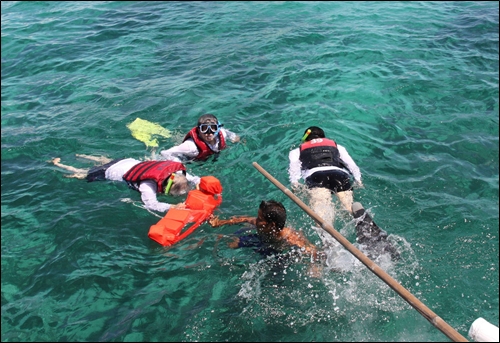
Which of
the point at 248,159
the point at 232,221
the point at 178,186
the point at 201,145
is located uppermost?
the point at 201,145

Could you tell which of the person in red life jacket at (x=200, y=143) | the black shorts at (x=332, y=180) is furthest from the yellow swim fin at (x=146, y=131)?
the black shorts at (x=332, y=180)

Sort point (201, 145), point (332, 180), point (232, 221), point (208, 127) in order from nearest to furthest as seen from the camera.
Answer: point (232, 221)
point (332, 180)
point (208, 127)
point (201, 145)

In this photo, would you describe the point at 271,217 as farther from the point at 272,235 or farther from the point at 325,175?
the point at 325,175

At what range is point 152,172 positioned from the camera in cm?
614

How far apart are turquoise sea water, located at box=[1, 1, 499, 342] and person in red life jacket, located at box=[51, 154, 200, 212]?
0.27 m

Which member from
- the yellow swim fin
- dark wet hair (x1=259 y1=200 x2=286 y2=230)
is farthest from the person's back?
the yellow swim fin

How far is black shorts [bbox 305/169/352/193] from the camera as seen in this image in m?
6.02

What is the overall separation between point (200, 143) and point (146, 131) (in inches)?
64.9

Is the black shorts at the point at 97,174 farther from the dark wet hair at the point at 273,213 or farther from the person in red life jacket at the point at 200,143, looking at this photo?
the dark wet hair at the point at 273,213

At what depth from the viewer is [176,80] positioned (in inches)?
406

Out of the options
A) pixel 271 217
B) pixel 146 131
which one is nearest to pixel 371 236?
pixel 271 217

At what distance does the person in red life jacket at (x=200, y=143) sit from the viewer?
23.1 ft

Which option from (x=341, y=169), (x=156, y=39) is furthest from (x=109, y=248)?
(x=156, y=39)

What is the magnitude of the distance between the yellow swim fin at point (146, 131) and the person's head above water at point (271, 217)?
386 cm
